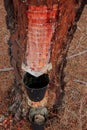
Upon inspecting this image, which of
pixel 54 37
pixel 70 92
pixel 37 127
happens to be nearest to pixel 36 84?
pixel 54 37

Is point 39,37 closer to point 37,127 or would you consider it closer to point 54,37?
point 54,37

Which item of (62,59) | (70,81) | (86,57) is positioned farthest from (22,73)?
(86,57)

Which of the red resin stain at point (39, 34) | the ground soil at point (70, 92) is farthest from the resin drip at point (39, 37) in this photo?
the ground soil at point (70, 92)

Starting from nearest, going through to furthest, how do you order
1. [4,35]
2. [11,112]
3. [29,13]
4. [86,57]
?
[29,13], [11,112], [86,57], [4,35]

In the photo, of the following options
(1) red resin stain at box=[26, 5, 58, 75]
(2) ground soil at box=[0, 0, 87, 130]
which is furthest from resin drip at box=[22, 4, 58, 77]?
(2) ground soil at box=[0, 0, 87, 130]

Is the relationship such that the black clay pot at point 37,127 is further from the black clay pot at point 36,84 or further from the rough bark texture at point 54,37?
the black clay pot at point 36,84

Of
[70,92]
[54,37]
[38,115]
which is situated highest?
[54,37]

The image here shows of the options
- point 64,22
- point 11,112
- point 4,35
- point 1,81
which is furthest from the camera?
point 4,35

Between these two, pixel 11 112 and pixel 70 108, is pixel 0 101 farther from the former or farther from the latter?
pixel 70 108
